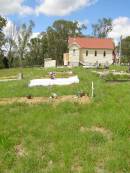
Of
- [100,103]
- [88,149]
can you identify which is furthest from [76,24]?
→ [88,149]

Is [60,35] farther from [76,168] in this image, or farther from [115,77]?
[76,168]

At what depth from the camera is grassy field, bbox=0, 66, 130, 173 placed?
24.8 ft

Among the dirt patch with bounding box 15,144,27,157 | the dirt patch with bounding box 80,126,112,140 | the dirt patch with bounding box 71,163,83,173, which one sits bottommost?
the dirt patch with bounding box 71,163,83,173

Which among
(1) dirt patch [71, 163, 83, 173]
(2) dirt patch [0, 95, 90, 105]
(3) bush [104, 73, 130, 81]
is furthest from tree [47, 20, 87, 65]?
(1) dirt patch [71, 163, 83, 173]

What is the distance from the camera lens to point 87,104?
14.2m

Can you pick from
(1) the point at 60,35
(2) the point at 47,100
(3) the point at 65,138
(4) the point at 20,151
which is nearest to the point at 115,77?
(2) the point at 47,100

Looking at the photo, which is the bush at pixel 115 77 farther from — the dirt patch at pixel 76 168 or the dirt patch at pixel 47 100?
the dirt patch at pixel 76 168

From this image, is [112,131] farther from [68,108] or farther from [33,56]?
[33,56]

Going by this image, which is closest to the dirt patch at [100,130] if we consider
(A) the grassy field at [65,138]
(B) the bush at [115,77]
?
(A) the grassy field at [65,138]

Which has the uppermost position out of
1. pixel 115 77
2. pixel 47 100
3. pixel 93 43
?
pixel 93 43

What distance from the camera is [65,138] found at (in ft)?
30.6

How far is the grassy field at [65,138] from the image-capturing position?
7.56m

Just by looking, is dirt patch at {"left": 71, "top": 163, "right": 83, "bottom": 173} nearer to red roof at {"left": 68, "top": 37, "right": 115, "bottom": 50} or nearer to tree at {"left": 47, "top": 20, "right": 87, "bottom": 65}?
red roof at {"left": 68, "top": 37, "right": 115, "bottom": 50}

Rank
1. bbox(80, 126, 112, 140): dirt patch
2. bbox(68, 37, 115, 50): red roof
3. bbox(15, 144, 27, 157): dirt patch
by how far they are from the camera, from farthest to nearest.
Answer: bbox(68, 37, 115, 50): red roof, bbox(80, 126, 112, 140): dirt patch, bbox(15, 144, 27, 157): dirt patch
